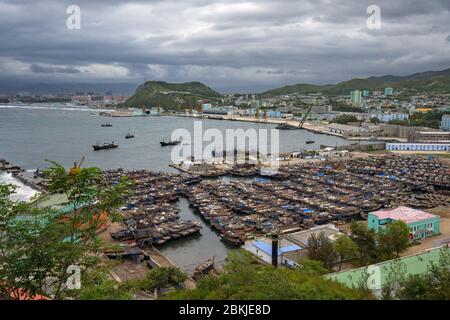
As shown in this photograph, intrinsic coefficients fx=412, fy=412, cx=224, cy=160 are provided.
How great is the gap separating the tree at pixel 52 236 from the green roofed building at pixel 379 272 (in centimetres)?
383

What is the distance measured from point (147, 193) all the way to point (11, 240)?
11683mm

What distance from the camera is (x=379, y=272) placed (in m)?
6.71

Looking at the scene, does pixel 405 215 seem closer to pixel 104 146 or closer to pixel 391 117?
pixel 104 146

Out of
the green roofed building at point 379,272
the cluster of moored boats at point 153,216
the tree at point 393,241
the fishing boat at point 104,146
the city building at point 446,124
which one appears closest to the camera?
the green roofed building at point 379,272

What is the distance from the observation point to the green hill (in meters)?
72.3

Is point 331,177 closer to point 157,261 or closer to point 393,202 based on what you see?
point 393,202

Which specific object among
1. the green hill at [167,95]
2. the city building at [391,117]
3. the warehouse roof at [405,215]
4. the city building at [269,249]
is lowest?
the city building at [269,249]

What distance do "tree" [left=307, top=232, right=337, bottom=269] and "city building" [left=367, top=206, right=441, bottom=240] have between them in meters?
2.30

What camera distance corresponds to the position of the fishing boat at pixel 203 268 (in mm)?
8205

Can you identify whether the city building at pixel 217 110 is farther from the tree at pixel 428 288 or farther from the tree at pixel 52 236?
the tree at pixel 52 236

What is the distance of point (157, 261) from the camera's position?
9.15 meters

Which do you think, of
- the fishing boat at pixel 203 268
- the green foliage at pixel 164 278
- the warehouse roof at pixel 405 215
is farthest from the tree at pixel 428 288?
the warehouse roof at pixel 405 215
